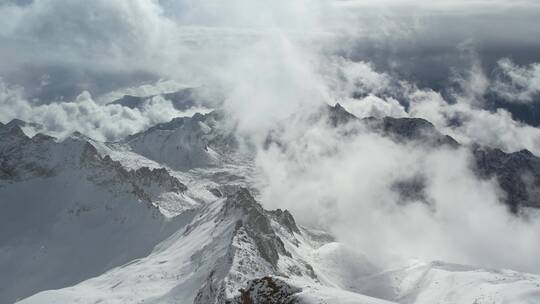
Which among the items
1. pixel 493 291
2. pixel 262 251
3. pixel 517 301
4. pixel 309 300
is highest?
pixel 262 251

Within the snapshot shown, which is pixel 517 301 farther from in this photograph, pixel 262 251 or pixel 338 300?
pixel 262 251

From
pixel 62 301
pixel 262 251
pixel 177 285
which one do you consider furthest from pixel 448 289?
pixel 62 301

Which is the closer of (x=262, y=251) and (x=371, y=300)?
(x=371, y=300)

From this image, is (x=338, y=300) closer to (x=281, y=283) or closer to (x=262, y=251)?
(x=281, y=283)

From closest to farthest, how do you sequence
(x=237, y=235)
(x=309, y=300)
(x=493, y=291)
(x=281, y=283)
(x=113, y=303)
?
(x=309, y=300) → (x=281, y=283) → (x=493, y=291) → (x=237, y=235) → (x=113, y=303)

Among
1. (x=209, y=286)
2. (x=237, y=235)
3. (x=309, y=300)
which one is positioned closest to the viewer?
(x=309, y=300)

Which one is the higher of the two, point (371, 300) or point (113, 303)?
point (113, 303)

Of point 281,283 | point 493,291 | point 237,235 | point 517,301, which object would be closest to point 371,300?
point 281,283
